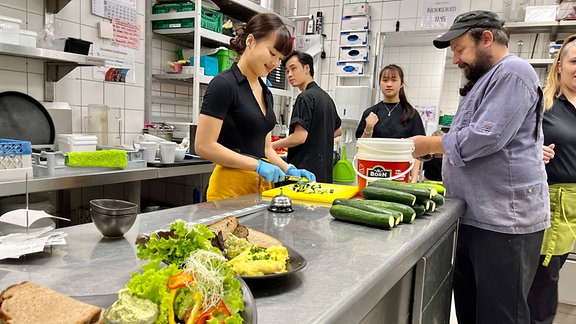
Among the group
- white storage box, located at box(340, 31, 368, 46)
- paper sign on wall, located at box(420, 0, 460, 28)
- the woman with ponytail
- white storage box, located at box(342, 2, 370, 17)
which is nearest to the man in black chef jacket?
the woman with ponytail

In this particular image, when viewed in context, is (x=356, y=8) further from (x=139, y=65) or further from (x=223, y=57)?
(x=139, y=65)

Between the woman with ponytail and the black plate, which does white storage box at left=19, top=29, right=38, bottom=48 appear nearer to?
the black plate

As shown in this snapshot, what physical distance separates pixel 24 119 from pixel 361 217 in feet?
7.70

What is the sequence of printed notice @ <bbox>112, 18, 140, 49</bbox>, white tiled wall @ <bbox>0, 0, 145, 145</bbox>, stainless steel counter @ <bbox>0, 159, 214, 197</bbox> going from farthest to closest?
printed notice @ <bbox>112, 18, 140, 49</bbox> → white tiled wall @ <bbox>0, 0, 145, 145</bbox> → stainless steel counter @ <bbox>0, 159, 214, 197</bbox>

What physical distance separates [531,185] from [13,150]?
2.39 metres

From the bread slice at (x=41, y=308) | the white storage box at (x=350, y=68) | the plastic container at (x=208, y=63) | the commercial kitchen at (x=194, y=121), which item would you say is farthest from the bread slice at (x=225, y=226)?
the white storage box at (x=350, y=68)

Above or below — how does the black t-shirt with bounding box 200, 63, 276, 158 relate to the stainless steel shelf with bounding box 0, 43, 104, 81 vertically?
below

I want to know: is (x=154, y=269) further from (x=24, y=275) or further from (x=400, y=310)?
(x=400, y=310)

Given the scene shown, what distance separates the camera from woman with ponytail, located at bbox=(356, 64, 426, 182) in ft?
10.7

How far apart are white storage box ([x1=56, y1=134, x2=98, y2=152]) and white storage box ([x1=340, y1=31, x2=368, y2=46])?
328 cm

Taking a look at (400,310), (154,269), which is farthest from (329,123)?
(154,269)

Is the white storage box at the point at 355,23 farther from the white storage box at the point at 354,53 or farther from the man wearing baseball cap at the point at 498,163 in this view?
the man wearing baseball cap at the point at 498,163

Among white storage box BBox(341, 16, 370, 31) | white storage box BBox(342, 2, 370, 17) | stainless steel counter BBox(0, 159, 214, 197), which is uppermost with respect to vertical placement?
white storage box BBox(342, 2, 370, 17)

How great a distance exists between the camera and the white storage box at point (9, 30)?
2195 millimetres
